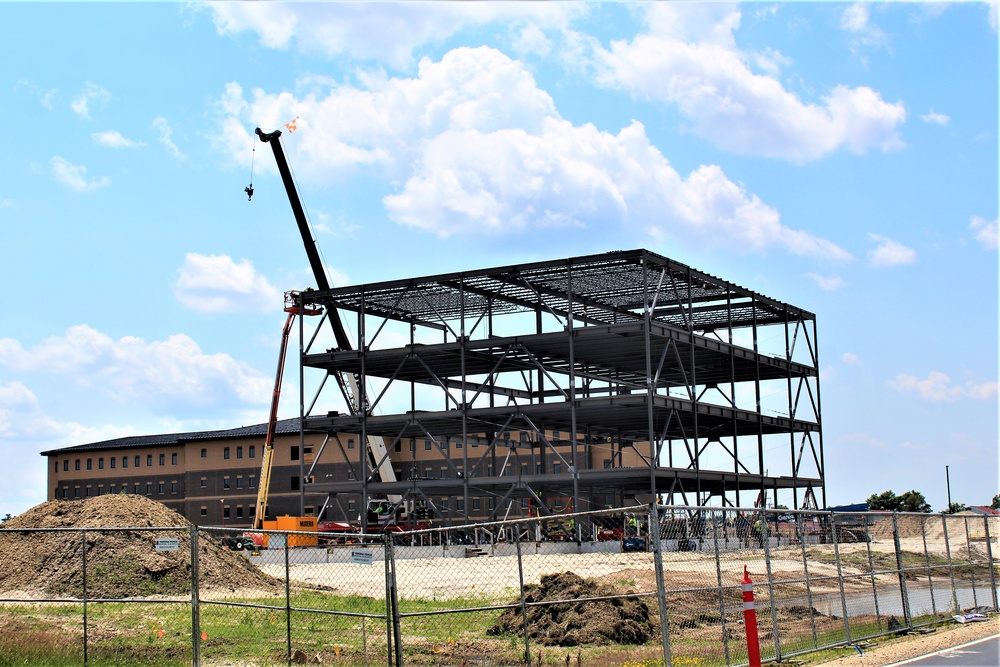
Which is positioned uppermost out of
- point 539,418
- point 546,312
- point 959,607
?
point 546,312

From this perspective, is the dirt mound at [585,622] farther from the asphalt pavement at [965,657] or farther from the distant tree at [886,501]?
the distant tree at [886,501]

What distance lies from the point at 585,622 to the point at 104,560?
14908mm

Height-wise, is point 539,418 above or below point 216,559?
above

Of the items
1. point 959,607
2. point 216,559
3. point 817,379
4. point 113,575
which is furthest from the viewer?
point 817,379

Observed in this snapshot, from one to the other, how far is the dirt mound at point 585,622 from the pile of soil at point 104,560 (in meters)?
10.4

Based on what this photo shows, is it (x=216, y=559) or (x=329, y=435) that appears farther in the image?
(x=329, y=435)

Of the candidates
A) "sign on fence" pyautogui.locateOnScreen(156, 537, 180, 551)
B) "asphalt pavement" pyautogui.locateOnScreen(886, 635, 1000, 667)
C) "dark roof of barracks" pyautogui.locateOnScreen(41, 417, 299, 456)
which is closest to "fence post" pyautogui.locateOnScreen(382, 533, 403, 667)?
"sign on fence" pyautogui.locateOnScreen(156, 537, 180, 551)

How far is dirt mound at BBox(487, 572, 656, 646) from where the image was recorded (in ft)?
64.4

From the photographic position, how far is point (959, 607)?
23.5 metres

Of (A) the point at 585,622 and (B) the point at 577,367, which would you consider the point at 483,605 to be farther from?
(B) the point at 577,367

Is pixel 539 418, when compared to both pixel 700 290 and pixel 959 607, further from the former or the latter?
pixel 959 607

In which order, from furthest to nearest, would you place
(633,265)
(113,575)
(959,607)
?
(633,265)
(113,575)
(959,607)

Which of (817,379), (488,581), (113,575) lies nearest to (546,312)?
(817,379)

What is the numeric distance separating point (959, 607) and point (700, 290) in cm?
3327
